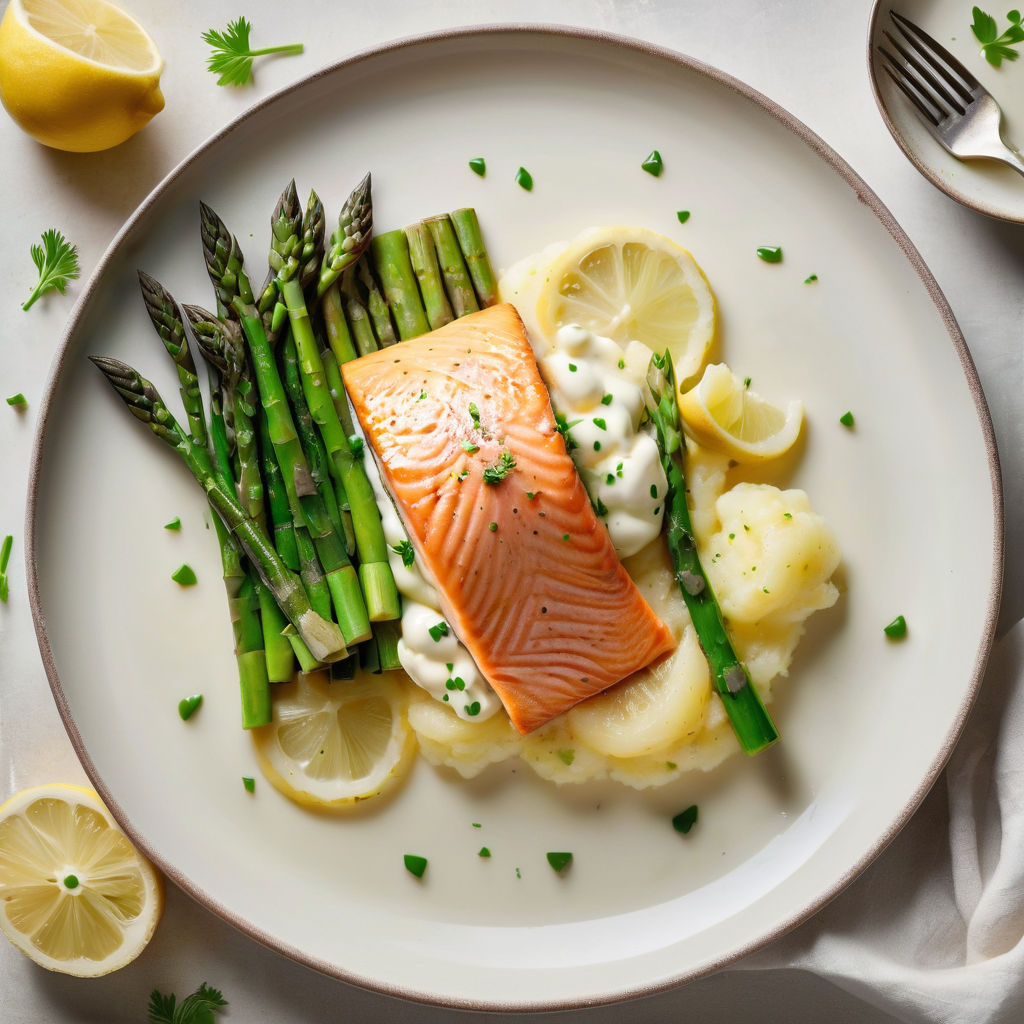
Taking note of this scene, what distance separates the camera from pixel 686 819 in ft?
12.5

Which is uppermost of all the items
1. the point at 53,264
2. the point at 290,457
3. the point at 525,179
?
the point at 53,264

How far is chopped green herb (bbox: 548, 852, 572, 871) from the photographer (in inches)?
150

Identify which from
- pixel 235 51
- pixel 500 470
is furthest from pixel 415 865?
pixel 235 51

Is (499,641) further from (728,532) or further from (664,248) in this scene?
(664,248)

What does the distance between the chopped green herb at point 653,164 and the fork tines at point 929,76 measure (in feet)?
3.49

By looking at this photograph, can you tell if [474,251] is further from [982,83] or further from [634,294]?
[982,83]

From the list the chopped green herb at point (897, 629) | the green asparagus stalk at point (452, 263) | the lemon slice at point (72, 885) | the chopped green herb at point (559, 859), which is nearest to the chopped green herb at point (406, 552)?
the green asparagus stalk at point (452, 263)

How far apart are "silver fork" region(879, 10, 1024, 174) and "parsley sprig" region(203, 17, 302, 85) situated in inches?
109

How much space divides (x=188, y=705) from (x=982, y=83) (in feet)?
14.9

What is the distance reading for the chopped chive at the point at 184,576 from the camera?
12.6ft

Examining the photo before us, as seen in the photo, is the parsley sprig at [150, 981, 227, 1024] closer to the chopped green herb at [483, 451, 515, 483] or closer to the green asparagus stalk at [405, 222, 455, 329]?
the chopped green herb at [483, 451, 515, 483]

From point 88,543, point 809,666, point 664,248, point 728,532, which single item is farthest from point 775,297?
point 88,543

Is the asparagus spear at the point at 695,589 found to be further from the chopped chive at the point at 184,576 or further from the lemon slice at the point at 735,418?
the chopped chive at the point at 184,576

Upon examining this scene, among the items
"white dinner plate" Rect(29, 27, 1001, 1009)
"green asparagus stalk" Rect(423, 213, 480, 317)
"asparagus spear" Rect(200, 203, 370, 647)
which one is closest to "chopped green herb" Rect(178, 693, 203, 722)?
"white dinner plate" Rect(29, 27, 1001, 1009)
